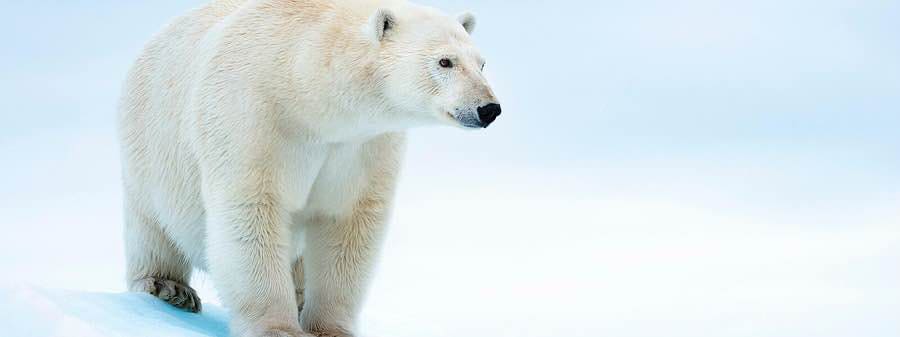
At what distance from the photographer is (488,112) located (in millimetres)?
6895

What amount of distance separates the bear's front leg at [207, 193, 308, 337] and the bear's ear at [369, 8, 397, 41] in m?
1.27

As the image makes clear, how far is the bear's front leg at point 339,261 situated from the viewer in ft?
26.6

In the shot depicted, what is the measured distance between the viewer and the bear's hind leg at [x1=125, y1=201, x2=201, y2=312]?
8906mm

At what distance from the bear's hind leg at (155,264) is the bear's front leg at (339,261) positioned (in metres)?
1.22

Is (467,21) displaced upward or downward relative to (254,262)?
upward

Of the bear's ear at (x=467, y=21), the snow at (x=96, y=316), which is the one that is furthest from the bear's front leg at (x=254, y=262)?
the bear's ear at (x=467, y=21)

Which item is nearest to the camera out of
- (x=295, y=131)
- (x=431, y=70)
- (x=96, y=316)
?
(x=96, y=316)

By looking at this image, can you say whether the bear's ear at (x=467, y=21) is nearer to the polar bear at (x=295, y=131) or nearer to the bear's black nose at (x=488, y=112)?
the polar bear at (x=295, y=131)

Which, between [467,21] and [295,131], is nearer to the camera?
[295,131]

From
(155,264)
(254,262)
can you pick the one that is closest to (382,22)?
(254,262)

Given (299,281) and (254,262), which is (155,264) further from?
(254,262)

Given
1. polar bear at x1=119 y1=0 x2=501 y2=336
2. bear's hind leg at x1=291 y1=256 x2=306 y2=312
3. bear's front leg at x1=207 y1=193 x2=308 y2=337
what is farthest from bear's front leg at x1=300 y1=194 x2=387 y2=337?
bear's hind leg at x1=291 y1=256 x2=306 y2=312

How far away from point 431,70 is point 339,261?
5.63 feet

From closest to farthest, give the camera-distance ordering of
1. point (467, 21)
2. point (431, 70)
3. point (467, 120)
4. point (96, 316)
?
1. point (96, 316)
2. point (467, 120)
3. point (431, 70)
4. point (467, 21)
